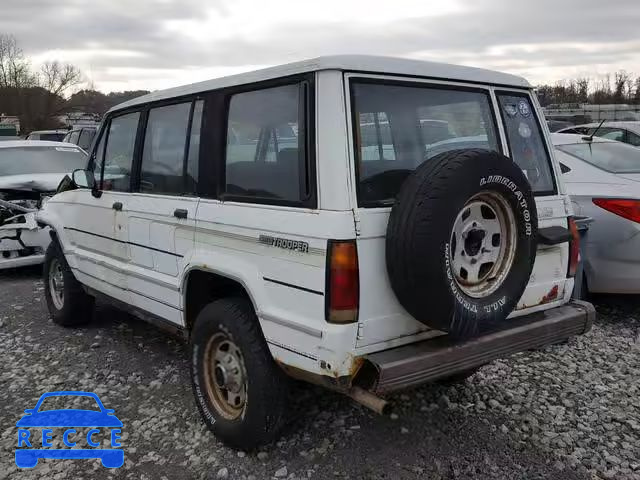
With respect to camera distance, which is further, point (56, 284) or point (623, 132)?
point (623, 132)

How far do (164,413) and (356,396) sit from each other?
1.57 meters

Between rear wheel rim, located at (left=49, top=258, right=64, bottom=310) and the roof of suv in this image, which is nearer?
the roof of suv

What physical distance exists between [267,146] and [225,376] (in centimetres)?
124

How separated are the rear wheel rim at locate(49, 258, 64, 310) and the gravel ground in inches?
19.3

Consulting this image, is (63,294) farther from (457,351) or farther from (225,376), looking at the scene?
(457,351)

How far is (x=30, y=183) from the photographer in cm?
809

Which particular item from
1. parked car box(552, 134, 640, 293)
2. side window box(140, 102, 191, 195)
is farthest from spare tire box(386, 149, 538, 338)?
parked car box(552, 134, 640, 293)

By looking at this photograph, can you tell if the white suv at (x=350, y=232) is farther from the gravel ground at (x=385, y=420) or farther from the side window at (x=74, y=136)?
the side window at (x=74, y=136)

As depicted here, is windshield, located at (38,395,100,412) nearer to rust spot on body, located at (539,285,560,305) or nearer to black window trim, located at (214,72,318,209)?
black window trim, located at (214,72,318,209)

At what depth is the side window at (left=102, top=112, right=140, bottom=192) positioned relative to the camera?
13.9 feet

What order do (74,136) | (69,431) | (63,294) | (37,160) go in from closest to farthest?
(69,431), (63,294), (37,160), (74,136)

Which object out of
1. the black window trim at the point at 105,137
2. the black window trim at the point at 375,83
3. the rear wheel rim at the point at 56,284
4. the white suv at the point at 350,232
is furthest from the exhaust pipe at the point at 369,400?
the rear wheel rim at the point at 56,284

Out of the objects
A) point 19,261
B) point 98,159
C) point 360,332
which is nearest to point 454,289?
point 360,332

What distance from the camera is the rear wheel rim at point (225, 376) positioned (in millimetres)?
3203
